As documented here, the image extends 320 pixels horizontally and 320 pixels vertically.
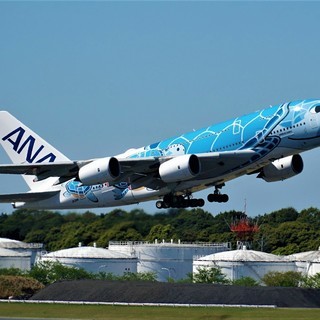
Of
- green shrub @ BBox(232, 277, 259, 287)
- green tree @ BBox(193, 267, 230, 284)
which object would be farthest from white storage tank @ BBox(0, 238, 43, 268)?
green shrub @ BBox(232, 277, 259, 287)

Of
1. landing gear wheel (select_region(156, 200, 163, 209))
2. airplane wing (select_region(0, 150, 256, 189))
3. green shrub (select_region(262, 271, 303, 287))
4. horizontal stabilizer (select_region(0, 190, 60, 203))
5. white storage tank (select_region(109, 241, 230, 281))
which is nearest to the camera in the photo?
airplane wing (select_region(0, 150, 256, 189))

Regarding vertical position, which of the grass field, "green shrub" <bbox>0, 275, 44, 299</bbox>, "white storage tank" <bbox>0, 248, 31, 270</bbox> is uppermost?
"white storage tank" <bbox>0, 248, 31, 270</bbox>

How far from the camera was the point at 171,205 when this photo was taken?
80438mm

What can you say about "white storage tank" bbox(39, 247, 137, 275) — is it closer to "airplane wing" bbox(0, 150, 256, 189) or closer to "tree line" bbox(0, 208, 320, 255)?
"tree line" bbox(0, 208, 320, 255)

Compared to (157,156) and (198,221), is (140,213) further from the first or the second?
(198,221)

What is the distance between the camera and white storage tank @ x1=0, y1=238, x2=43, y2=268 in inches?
5002

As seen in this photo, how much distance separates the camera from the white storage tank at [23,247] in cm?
12704

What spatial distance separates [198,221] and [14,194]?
198ft

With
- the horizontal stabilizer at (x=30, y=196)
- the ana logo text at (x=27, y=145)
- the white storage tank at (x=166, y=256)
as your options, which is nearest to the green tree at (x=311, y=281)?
the white storage tank at (x=166, y=256)

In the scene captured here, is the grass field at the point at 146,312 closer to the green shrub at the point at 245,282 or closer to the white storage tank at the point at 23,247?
the green shrub at the point at 245,282

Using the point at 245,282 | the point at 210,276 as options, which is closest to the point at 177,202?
the point at 245,282

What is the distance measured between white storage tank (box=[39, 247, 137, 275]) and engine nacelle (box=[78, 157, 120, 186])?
168 ft

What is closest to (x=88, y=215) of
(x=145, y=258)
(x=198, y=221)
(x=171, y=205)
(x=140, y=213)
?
(x=140, y=213)

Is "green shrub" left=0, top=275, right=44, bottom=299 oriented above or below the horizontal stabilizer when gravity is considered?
below
